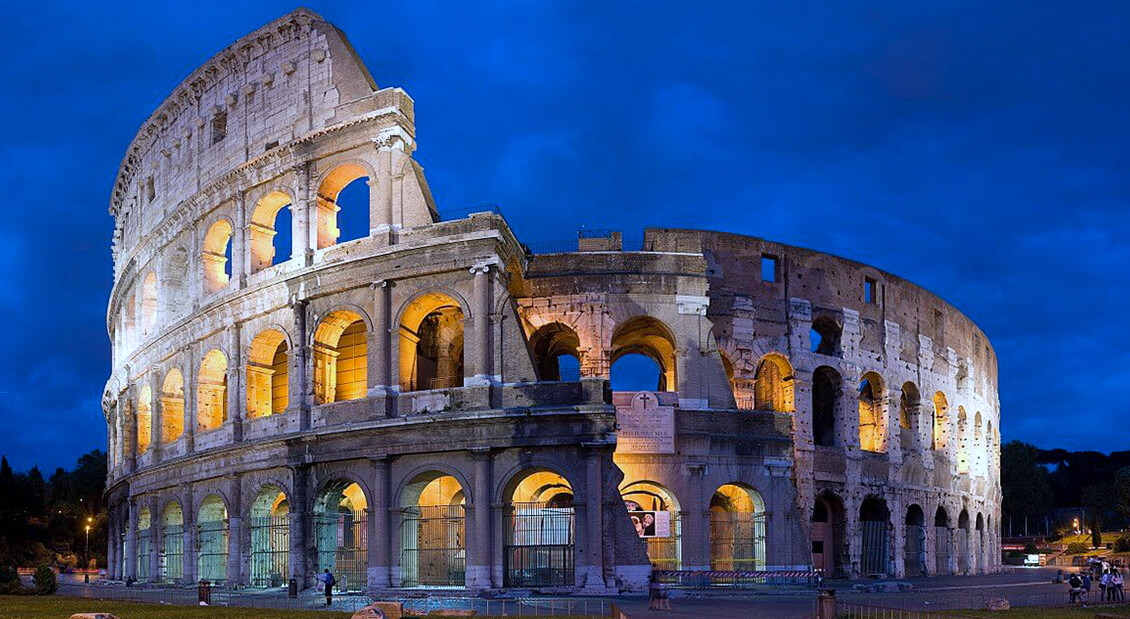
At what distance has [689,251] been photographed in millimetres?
31578

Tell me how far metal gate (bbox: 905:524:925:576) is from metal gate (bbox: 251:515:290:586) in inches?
808

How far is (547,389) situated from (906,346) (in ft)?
57.6

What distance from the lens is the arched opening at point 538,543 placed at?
2500 cm

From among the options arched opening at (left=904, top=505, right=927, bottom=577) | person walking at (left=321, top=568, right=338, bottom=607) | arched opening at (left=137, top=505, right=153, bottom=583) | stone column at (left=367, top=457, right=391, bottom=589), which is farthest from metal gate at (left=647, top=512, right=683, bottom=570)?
arched opening at (left=137, top=505, right=153, bottom=583)

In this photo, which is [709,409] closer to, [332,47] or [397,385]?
[397,385]

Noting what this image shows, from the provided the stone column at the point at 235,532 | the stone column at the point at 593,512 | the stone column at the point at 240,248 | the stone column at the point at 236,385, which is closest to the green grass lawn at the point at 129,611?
the stone column at the point at 235,532

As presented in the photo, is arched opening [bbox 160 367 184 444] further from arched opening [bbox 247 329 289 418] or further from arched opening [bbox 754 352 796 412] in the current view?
arched opening [bbox 754 352 796 412]

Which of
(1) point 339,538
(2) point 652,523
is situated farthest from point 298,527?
(2) point 652,523

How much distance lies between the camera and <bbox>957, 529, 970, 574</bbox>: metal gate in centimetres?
4138

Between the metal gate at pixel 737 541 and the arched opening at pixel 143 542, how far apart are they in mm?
17636

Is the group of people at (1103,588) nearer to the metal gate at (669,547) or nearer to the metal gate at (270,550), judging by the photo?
the metal gate at (669,547)

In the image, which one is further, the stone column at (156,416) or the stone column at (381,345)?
the stone column at (156,416)

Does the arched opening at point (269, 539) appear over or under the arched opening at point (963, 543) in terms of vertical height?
over

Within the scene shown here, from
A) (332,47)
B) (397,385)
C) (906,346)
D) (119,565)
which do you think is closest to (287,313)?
(397,385)
